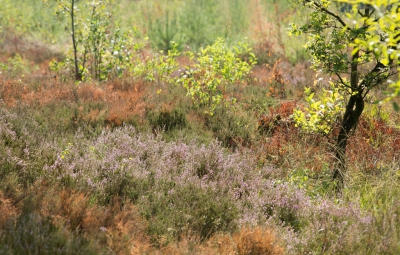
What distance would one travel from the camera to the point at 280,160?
5.73m

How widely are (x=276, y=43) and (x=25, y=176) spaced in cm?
1151

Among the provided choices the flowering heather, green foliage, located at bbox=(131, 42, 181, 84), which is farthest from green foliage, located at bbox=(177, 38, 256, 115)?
the flowering heather

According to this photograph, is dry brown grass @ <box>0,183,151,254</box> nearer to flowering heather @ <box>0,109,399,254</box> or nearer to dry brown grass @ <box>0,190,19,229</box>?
dry brown grass @ <box>0,190,19,229</box>

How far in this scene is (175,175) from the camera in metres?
4.52

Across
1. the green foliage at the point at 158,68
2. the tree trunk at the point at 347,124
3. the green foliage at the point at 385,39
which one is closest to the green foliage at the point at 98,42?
the green foliage at the point at 158,68

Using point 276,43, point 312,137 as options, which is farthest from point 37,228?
point 276,43

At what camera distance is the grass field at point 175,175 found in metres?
3.35

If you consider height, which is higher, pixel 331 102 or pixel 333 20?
pixel 333 20

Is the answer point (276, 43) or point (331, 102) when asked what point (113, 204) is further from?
point (276, 43)

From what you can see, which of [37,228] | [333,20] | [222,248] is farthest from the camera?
[333,20]

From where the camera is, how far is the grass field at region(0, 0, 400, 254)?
132 inches

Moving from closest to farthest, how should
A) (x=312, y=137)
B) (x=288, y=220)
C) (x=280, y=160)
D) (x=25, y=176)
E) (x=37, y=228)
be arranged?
(x=37, y=228) → (x=25, y=176) → (x=288, y=220) → (x=280, y=160) → (x=312, y=137)

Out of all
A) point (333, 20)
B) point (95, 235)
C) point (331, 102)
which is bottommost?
point (95, 235)

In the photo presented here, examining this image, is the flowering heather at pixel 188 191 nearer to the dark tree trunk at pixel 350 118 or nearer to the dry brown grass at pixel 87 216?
the dry brown grass at pixel 87 216
